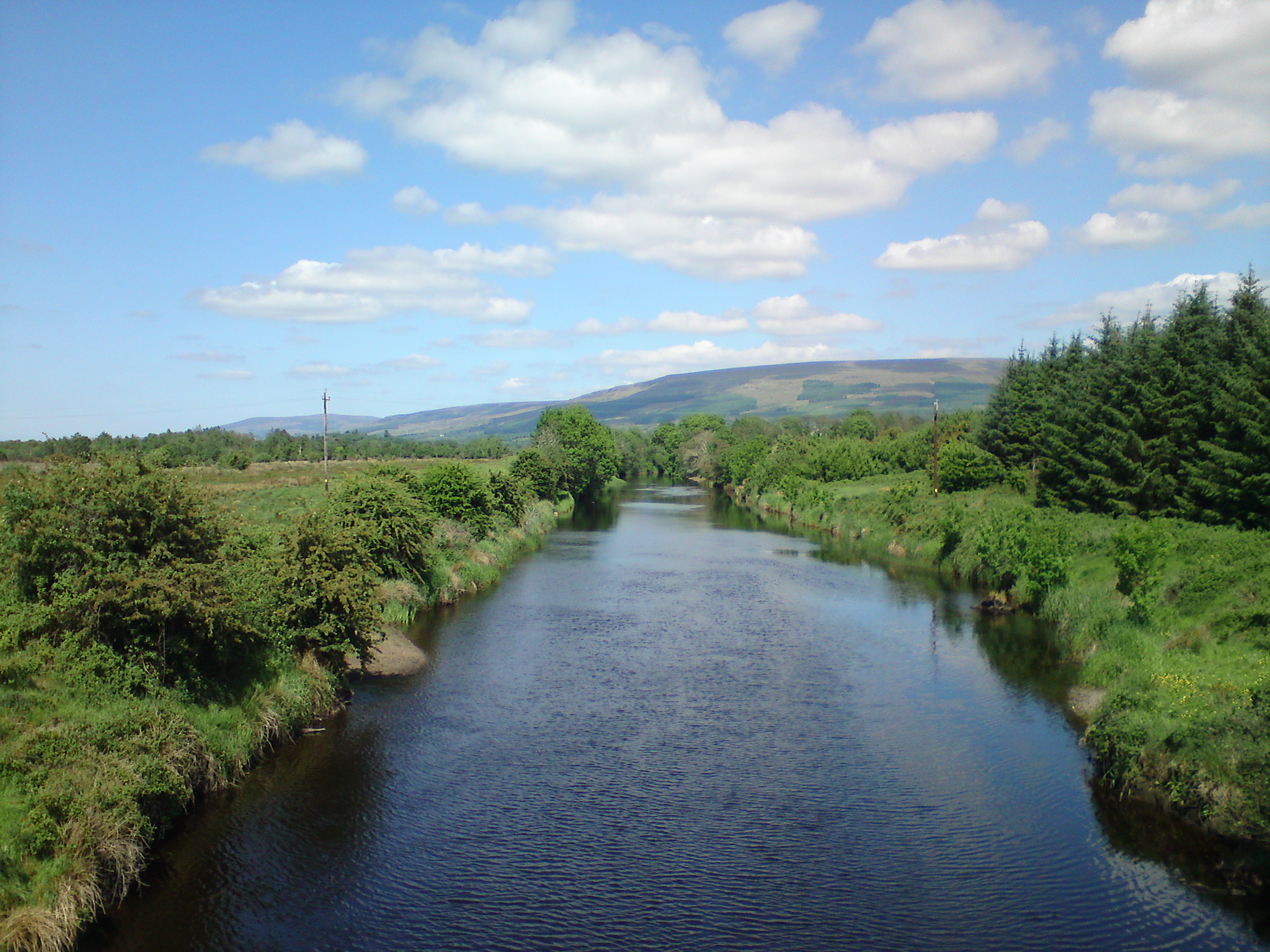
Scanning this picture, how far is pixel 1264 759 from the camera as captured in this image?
47.8ft

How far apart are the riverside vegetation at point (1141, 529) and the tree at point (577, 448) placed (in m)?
29.3

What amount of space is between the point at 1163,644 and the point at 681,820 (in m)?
14.9

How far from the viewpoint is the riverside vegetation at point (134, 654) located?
41.5ft

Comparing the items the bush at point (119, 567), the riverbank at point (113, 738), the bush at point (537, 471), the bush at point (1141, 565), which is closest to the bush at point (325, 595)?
the riverbank at point (113, 738)

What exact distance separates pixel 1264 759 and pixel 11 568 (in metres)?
23.8

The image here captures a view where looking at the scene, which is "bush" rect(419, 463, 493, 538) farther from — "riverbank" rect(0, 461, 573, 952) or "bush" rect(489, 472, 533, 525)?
"riverbank" rect(0, 461, 573, 952)

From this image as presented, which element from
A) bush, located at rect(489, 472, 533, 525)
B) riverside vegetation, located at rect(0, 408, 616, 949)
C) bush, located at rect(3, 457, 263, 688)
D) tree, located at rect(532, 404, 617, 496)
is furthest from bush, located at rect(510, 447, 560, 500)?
bush, located at rect(3, 457, 263, 688)

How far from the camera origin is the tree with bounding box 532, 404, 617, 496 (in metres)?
86.5

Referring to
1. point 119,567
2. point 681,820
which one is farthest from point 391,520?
point 681,820

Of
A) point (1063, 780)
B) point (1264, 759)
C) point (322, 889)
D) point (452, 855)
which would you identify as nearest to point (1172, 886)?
point (1264, 759)

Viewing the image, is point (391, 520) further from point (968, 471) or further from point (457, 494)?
point (968, 471)

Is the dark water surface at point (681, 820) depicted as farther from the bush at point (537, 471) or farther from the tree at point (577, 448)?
the tree at point (577, 448)

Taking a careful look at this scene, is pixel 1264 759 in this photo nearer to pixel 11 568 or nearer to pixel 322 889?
pixel 322 889

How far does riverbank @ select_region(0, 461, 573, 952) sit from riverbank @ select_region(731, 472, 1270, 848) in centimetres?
1880
